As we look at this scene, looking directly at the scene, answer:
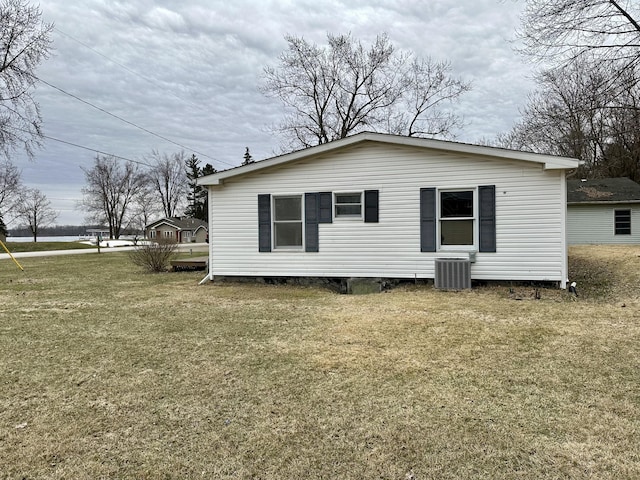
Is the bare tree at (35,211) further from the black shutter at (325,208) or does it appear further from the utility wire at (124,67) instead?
the black shutter at (325,208)

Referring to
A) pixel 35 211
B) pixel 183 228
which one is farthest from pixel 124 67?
pixel 35 211

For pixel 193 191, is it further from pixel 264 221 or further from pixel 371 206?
pixel 371 206

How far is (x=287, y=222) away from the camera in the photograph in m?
9.49

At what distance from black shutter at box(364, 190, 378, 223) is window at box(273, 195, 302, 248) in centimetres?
158

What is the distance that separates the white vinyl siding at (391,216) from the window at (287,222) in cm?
26

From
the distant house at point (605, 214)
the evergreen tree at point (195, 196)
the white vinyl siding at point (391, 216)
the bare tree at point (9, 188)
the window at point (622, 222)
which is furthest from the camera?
the evergreen tree at point (195, 196)

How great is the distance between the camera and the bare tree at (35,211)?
44.1 metres

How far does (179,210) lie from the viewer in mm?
52906

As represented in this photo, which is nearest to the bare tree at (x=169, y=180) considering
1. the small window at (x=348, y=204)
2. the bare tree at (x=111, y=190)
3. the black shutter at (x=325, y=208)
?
the bare tree at (x=111, y=190)

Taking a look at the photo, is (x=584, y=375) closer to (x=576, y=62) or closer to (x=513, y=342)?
(x=513, y=342)

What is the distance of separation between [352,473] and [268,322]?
3625 millimetres

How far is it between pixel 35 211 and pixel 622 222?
54295 millimetres

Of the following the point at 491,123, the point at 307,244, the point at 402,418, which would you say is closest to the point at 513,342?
the point at 402,418

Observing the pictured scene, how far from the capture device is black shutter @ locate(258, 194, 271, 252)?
371 inches
